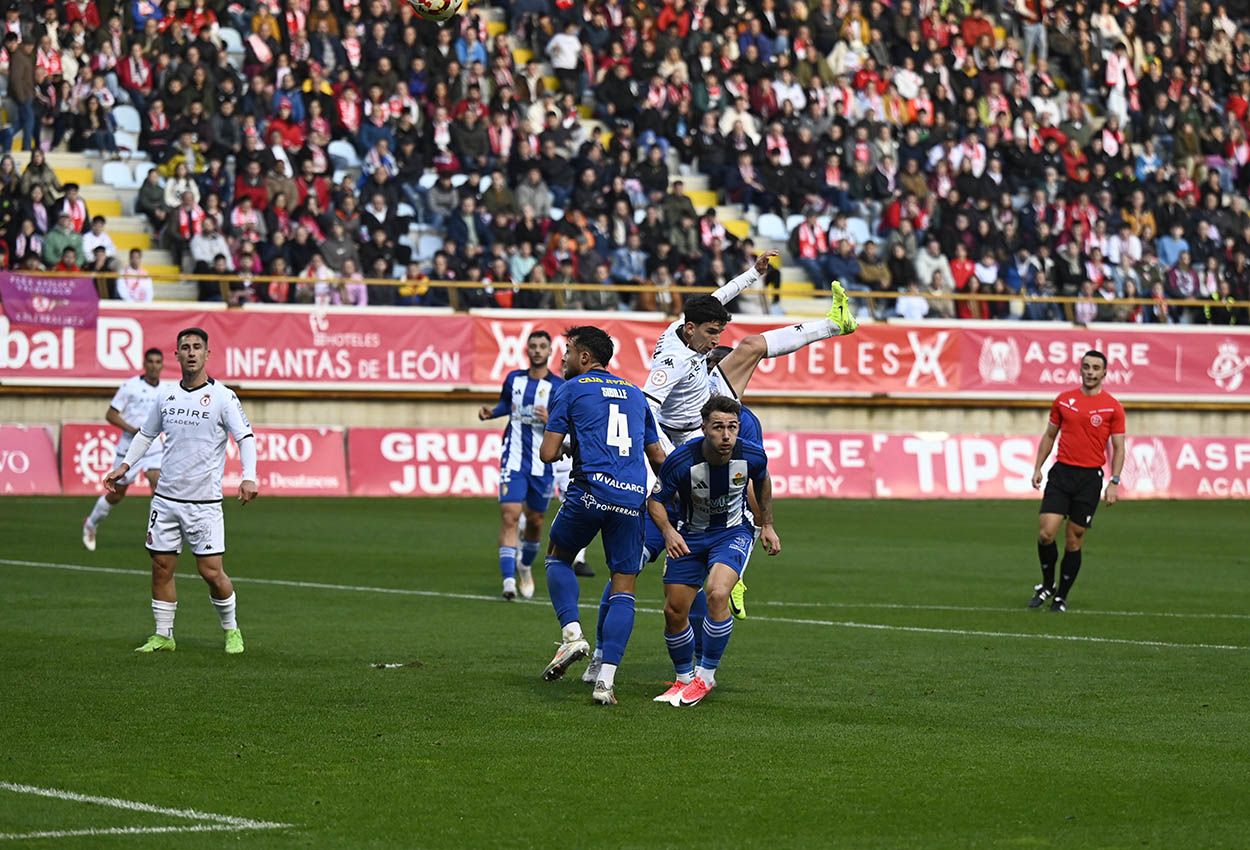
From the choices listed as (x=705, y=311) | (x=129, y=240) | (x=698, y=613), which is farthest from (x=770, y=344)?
(x=129, y=240)

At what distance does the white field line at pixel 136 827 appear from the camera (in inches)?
292

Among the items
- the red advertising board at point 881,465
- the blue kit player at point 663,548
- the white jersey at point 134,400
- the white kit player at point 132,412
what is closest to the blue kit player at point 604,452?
the blue kit player at point 663,548

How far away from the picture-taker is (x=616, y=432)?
11469 mm

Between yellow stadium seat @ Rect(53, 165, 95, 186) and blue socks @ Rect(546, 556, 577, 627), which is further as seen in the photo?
yellow stadium seat @ Rect(53, 165, 95, 186)

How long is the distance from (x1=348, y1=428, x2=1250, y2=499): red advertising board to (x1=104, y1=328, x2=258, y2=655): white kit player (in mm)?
17516

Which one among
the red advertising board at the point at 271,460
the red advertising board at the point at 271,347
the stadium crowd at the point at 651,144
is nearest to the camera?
the red advertising board at the point at 271,460

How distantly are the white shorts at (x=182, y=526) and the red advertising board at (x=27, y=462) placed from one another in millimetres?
16681

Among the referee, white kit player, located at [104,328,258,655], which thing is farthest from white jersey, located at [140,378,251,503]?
the referee

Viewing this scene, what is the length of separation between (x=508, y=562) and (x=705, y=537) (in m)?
6.67

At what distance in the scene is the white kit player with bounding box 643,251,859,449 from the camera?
13.0 meters

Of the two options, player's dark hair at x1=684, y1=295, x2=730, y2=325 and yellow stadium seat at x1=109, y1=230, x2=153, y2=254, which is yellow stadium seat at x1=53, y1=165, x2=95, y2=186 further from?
player's dark hair at x1=684, y1=295, x2=730, y2=325

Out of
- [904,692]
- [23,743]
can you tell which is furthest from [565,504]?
[23,743]

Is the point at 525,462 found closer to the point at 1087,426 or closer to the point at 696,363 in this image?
the point at 1087,426

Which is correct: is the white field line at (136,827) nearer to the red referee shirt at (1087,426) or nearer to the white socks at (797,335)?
the white socks at (797,335)
